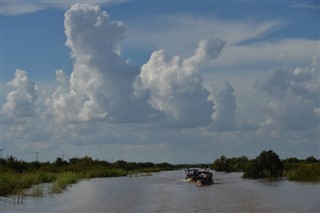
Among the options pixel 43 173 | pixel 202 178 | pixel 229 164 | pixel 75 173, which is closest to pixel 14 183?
pixel 43 173

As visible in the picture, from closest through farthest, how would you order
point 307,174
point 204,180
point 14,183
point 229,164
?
point 14,183 < point 307,174 < point 204,180 < point 229,164

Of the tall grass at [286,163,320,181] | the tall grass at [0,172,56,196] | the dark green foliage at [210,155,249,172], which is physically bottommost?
the tall grass at [0,172,56,196]

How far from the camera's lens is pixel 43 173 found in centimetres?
5712

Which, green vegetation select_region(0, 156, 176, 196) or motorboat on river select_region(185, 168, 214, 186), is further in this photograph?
motorboat on river select_region(185, 168, 214, 186)

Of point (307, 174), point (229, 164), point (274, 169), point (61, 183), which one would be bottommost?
point (61, 183)

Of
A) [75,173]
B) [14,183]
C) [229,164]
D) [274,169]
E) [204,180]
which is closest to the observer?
[14,183]

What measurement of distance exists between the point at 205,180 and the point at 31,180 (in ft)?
62.3

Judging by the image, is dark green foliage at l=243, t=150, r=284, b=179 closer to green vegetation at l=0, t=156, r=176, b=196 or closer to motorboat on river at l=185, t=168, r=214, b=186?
motorboat on river at l=185, t=168, r=214, b=186

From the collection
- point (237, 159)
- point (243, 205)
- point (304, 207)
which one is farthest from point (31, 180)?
point (237, 159)

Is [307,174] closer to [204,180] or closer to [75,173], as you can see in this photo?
[204,180]

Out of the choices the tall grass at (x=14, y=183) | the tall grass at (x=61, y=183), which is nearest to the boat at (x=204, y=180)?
the tall grass at (x=61, y=183)

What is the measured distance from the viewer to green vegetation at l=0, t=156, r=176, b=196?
3797 cm

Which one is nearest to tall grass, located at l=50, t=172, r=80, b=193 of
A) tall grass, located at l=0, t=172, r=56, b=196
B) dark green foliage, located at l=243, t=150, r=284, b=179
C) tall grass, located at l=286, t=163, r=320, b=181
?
tall grass, located at l=0, t=172, r=56, b=196

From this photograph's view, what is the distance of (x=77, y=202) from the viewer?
34.9 meters
